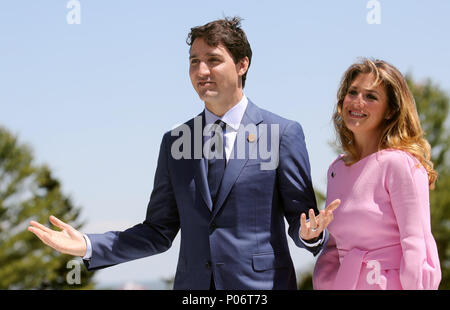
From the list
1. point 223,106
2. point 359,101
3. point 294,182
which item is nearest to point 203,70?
point 223,106

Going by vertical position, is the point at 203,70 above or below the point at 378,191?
above

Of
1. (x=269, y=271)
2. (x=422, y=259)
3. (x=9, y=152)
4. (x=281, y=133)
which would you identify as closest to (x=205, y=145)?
(x=281, y=133)

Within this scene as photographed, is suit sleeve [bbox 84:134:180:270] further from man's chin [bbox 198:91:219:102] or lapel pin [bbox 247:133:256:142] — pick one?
lapel pin [bbox 247:133:256:142]

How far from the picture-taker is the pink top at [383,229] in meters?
3.72

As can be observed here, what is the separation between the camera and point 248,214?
393 cm

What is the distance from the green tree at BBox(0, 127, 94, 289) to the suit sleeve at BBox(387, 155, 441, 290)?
33419mm

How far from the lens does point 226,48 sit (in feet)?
13.5

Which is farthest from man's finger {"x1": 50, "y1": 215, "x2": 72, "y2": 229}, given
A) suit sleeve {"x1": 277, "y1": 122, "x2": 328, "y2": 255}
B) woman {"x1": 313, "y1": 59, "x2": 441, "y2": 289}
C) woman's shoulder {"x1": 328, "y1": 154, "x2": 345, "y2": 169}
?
woman's shoulder {"x1": 328, "y1": 154, "x2": 345, "y2": 169}

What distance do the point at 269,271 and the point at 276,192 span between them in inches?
19.1

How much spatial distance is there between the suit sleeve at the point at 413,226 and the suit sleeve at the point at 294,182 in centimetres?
48

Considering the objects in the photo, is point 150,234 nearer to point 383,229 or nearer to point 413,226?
point 383,229

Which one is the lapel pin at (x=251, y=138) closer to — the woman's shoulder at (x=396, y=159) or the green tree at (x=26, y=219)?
the woman's shoulder at (x=396, y=159)

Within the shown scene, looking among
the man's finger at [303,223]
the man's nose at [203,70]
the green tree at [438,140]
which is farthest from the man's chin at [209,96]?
the green tree at [438,140]

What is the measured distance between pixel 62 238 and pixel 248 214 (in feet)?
4.01
